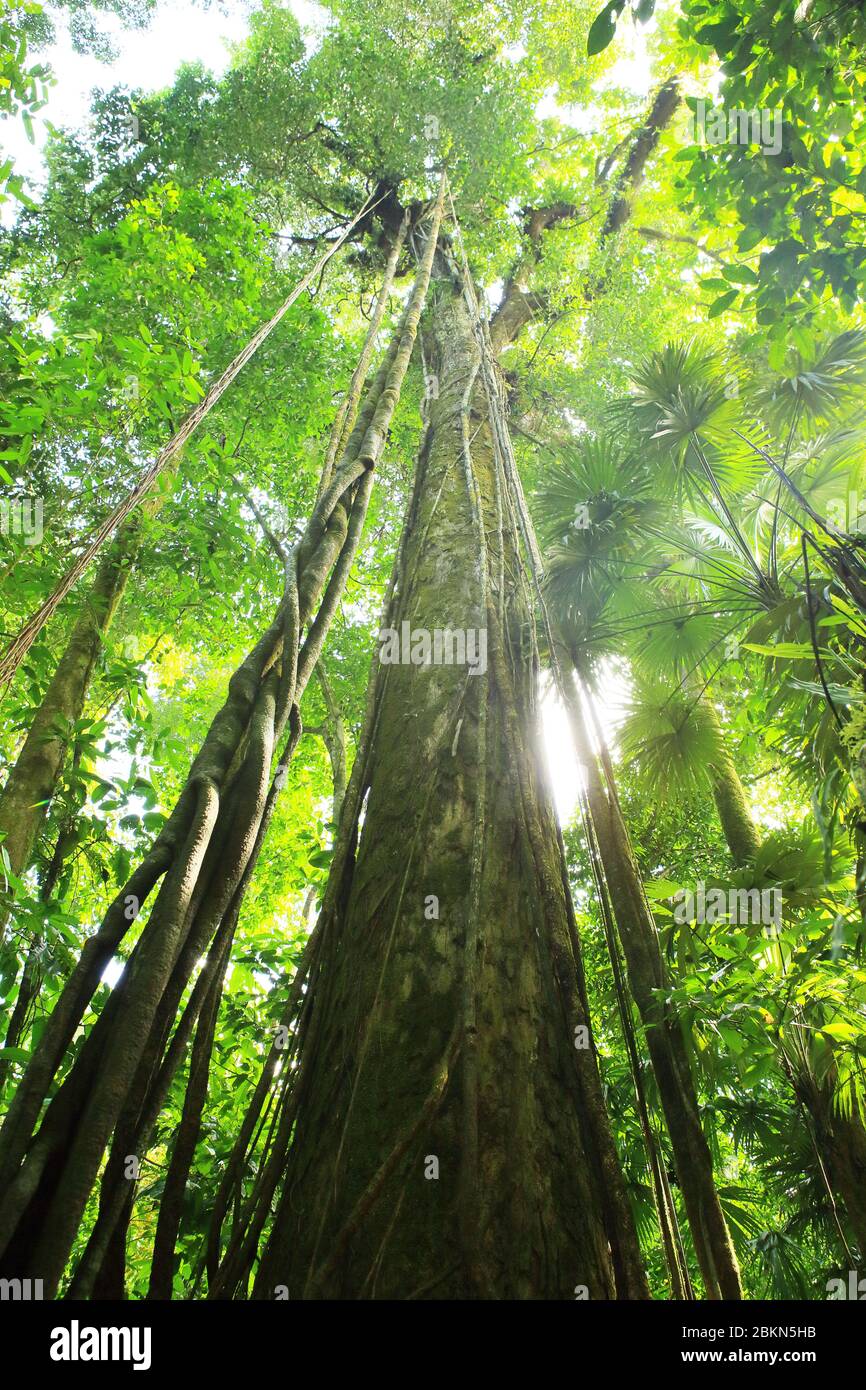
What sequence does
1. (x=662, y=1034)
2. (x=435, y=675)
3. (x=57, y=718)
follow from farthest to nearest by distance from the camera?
(x=57, y=718)
(x=662, y=1034)
(x=435, y=675)

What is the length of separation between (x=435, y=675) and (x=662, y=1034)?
1.60m

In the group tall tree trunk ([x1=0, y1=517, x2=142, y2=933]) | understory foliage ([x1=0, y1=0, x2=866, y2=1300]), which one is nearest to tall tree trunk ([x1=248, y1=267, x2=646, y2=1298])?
understory foliage ([x1=0, y1=0, x2=866, y2=1300])

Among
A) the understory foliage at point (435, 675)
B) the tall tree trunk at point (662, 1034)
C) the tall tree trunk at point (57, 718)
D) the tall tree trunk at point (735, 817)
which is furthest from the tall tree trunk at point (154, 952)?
the tall tree trunk at point (735, 817)

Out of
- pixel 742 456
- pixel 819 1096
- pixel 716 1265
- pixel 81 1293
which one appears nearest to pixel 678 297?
pixel 742 456

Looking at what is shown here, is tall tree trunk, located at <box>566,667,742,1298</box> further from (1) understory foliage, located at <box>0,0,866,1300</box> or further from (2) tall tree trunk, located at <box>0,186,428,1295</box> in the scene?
(2) tall tree trunk, located at <box>0,186,428,1295</box>

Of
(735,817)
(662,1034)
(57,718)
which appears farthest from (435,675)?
(735,817)

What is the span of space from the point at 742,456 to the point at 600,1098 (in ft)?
11.7

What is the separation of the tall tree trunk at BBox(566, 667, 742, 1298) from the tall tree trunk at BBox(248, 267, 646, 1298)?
0.74 meters

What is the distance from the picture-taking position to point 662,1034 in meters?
2.48

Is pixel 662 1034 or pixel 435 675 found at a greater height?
pixel 435 675

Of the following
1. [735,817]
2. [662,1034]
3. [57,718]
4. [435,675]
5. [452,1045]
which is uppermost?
[735,817]

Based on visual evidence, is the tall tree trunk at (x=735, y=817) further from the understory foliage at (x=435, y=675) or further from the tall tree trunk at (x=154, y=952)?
the tall tree trunk at (x=154, y=952)

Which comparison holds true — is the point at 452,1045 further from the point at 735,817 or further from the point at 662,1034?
the point at 735,817
